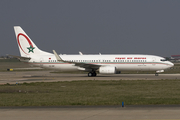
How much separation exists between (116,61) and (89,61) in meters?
4.43

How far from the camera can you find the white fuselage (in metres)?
43.5

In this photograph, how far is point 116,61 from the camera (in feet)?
144

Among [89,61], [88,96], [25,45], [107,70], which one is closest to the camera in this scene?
[88,96]

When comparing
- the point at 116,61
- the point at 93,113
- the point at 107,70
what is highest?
the point at 116,61

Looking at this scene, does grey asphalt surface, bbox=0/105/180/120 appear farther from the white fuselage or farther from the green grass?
the white fuselage

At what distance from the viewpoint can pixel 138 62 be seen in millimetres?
43500

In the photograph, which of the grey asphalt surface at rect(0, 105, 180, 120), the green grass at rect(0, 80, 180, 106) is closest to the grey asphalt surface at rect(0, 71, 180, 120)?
the grey asphalt surface at rect(0, 105, 180, 120)

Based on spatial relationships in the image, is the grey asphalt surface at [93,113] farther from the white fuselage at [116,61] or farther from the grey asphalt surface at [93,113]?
the white fuselage at [116,61]

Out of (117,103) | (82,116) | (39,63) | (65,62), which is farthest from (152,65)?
(82,116)

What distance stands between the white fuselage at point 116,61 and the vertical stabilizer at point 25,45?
52.7 inches

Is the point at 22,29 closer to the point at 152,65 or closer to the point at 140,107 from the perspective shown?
the point at 152,65

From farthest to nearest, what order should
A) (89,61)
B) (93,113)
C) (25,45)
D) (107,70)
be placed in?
(25,45) < (89,61) < (107,70) < (93,113)

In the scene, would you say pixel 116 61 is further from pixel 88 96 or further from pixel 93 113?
pixel 93 113

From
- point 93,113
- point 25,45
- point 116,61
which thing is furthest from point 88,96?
point 25,45
